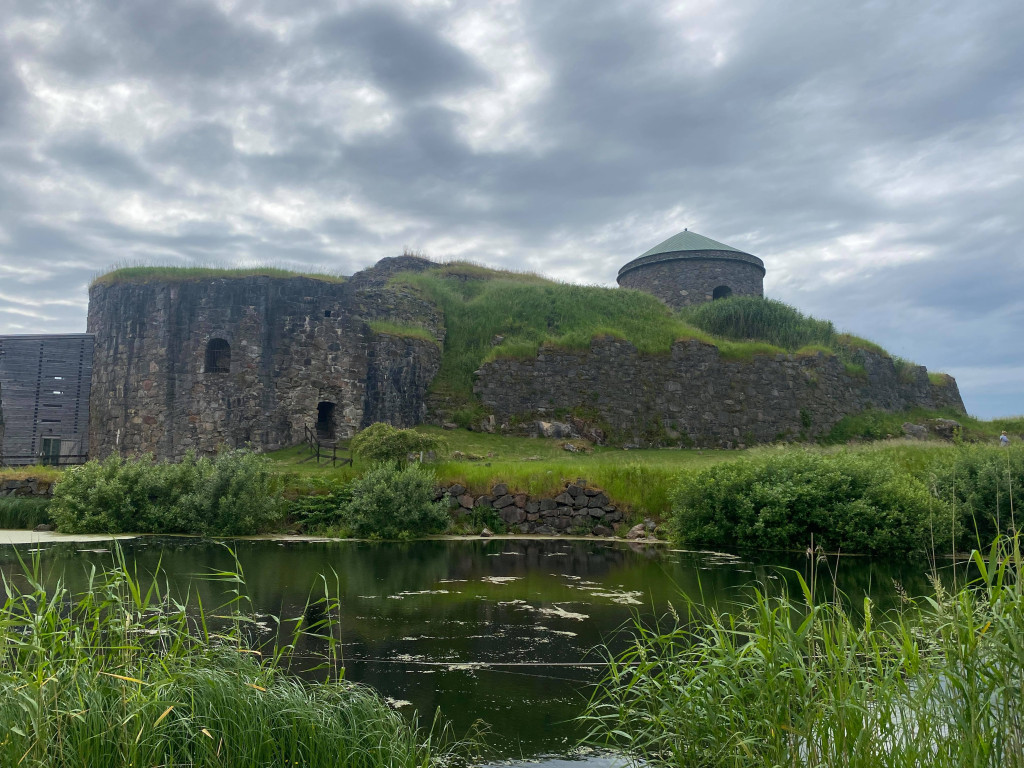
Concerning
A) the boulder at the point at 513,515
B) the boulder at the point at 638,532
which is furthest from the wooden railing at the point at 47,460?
the boulder at the point at 638,532

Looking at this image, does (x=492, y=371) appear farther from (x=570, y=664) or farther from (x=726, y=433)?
(x=570, y=664)

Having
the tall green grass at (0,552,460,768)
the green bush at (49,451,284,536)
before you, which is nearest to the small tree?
the green bush at (49,451,284,536)

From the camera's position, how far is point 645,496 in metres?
16.0

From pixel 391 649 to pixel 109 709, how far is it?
10.2 ft

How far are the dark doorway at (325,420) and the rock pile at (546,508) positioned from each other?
8.84 m

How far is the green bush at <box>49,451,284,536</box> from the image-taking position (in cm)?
1481

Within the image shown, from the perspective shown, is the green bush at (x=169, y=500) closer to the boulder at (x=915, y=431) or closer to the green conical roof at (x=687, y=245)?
the boulder at (x=915, y=431)

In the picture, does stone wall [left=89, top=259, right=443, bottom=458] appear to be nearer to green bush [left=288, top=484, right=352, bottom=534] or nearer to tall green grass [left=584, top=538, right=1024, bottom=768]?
green bush [left=288, top=484, right=352, bottom=534]

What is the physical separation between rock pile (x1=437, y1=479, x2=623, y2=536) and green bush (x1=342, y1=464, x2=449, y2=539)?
863 millimetres

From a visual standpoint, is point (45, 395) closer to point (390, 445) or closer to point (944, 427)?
point (390, 445)

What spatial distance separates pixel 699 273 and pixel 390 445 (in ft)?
82.8

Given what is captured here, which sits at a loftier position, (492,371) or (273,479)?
(492,371)

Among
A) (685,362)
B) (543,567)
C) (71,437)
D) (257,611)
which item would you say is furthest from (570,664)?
(71,437)

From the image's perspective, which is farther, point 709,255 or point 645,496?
point 709,255
